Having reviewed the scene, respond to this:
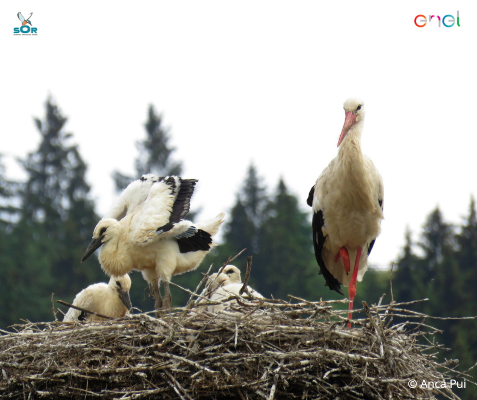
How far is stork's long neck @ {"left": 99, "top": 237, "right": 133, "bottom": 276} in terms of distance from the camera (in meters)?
6.20

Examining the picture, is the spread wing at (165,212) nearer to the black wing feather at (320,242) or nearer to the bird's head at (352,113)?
the black wing feather at (320,242)

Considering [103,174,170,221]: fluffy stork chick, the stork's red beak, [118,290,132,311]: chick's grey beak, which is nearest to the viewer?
the stork's red beak

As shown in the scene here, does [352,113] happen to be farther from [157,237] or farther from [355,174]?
[157,237]

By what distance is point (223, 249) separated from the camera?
90.1 ft

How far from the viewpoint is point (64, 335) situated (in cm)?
457

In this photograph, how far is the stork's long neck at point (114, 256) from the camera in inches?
244

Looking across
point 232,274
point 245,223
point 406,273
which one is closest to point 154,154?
point 245,223

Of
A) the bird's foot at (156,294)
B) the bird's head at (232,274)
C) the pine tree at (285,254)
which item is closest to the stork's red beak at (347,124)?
the bird's foot at (156,294)

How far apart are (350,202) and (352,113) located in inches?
28.7

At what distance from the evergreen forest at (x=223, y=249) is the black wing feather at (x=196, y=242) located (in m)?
13.1

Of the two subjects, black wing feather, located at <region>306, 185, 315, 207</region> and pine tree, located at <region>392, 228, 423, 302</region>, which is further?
pine tree, located at <region>392, 228, 423, 302</region>

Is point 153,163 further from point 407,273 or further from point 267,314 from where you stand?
point 267,314

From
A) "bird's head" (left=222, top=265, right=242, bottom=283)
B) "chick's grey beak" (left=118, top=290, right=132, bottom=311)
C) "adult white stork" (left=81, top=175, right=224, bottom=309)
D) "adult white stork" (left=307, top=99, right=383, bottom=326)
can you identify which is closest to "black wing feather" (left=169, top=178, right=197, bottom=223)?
"adult white stork" (left=81, top=175, right=224, bottom=309)

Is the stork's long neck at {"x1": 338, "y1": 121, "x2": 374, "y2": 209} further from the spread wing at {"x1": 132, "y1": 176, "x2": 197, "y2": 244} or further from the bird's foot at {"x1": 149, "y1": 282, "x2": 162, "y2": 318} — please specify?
the bird's foot at {"x1": 149, "y1": 282, "x2": 162, "y2": 318}
